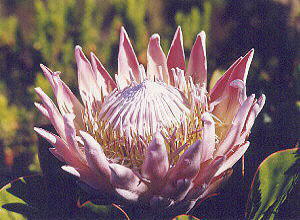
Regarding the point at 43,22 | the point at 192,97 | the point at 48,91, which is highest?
the point at 43,22

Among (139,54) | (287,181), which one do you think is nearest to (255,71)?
(287,181)

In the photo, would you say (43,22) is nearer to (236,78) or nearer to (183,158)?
(236,78)

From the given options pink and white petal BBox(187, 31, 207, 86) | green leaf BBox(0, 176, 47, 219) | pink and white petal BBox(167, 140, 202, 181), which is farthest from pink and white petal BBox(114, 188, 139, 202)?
pink and white petal BBox(187, 31, 207, 86)

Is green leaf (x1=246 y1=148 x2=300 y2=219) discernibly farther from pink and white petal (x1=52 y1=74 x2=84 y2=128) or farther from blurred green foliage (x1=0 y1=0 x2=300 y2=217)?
blurred green foliage (x1=0 y1=0 x2=300 y2=217)

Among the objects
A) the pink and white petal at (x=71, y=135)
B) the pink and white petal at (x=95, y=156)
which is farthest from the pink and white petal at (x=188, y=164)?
the pink and white petal at (x=71, y=135)

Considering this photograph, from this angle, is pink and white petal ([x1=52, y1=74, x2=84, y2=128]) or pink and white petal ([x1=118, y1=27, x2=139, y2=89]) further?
pink and white petal ([x1=118, y1=27, x2=139, y2=89])
